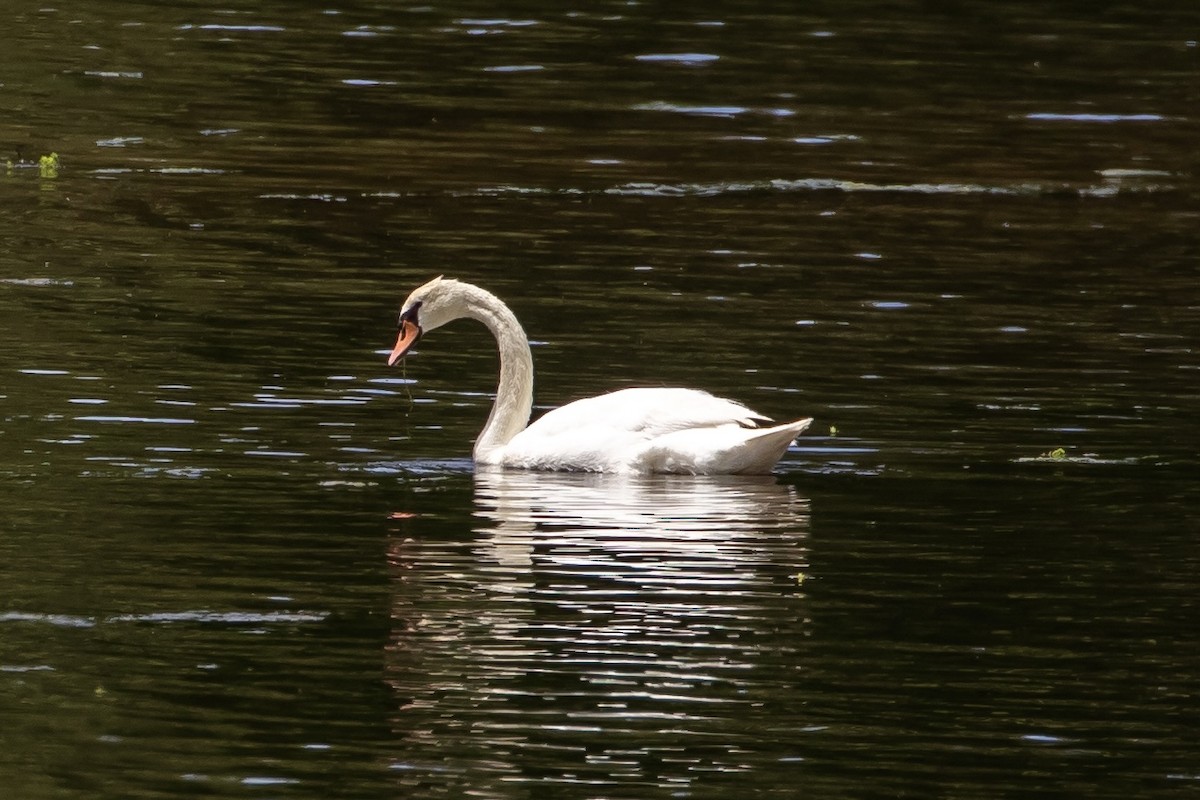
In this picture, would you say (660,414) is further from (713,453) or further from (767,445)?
(767,445)

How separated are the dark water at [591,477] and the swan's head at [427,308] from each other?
1.75ft

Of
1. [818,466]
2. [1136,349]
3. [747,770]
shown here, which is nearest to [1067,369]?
[1136,349]

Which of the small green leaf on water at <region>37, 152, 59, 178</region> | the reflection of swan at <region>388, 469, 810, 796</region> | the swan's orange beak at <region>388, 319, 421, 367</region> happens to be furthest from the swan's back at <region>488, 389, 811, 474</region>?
the small green leaf on water at <region>37, 152, 59, 178</region>

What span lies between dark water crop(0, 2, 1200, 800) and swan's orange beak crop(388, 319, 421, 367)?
16.0 inches

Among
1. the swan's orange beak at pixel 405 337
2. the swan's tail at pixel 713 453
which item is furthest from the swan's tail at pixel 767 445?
the swan's orange beak at pixel 405 337

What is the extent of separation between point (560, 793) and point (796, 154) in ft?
65.8

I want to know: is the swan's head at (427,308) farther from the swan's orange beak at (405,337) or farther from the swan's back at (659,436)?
the swan's back at (659,436)

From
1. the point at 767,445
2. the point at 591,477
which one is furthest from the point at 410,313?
the point at 767,445

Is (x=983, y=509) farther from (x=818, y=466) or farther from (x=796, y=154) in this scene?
(x=796, y=154)

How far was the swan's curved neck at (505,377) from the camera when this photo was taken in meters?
14.9

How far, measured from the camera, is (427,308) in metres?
15.7

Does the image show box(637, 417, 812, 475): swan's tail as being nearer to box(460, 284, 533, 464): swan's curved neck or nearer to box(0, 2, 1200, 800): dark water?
box(0, 2, 1200, 800): dark water

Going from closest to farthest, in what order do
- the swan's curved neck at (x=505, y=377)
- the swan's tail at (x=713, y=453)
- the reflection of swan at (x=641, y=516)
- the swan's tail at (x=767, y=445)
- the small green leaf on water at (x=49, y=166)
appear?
the reflection of swan at (x=641, y=516) < the swan's tail at (x=767, y=445) < the swan's tail at (x=713, y=453) < the swan's curved neck at (x=505, y=377) < the small green leaf on water at (x=49, y=166)

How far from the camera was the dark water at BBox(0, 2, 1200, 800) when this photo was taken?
31.1 feet
